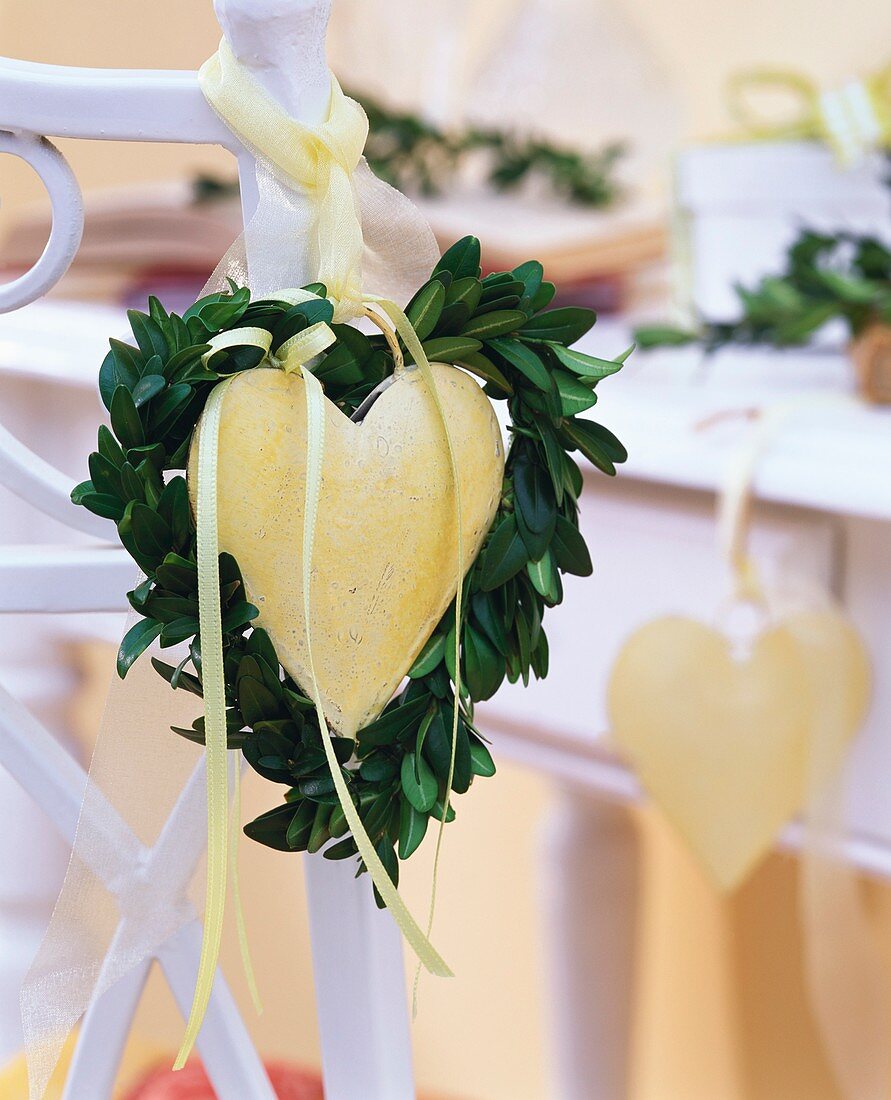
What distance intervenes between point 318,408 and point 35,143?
0.27ft

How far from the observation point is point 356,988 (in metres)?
0.32

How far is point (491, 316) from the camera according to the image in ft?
0.86

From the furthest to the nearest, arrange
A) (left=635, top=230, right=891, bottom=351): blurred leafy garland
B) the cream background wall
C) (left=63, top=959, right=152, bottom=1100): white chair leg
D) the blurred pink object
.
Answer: the cream background wall
(left=635, top=230, right=891, bottom=351): blurred leafy garland
the blurred pink object
(left=63, top=959, right=152, bottom=1100): white chair leg

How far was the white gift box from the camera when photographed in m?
0.75

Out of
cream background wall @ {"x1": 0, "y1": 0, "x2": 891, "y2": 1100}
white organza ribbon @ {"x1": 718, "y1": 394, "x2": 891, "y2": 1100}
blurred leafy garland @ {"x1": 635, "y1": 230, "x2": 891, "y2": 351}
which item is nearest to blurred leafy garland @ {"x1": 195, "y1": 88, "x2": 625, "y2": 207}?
cream background wall @ {"x1": 0, "y1": 0, "x2": 891, "y2": 1100}

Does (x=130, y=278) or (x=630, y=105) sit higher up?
(x=630, y=105)

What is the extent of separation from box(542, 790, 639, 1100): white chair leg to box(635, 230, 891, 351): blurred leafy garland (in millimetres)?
368

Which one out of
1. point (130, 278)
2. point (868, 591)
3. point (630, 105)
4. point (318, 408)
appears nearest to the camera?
point (318, 408)

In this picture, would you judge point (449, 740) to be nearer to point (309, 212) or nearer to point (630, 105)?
point (309, 212)

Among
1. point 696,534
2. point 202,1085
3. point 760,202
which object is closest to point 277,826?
point 202,1085

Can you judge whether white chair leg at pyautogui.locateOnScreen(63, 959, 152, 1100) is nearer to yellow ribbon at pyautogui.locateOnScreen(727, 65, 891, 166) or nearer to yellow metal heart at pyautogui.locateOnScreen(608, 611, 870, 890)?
yellow metal heart at pyautogui.locateOnScreen(608, 611, 870, 890)

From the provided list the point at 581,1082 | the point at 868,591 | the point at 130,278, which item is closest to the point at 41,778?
the point at 868,591

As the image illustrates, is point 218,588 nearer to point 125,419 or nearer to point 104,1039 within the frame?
point 125,419

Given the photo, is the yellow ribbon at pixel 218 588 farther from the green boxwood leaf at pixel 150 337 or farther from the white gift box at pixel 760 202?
the white gift box at pixel 760 202
